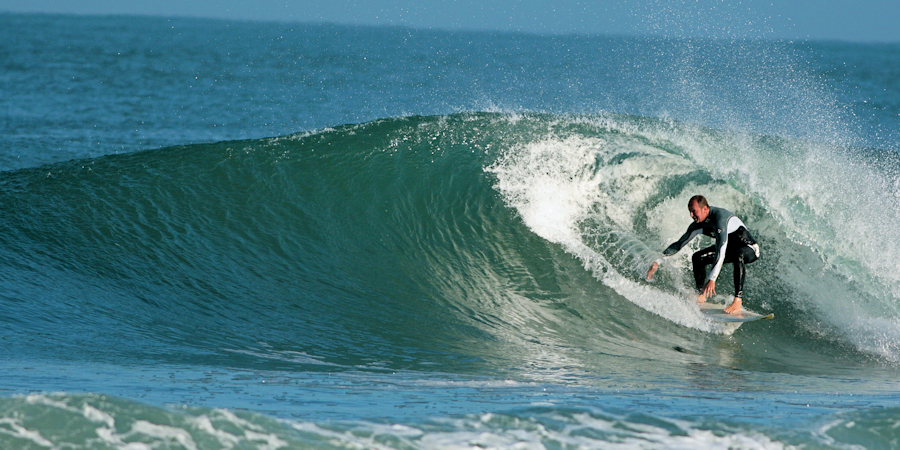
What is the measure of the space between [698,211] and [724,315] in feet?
3.24

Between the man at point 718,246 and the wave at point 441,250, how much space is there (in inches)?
13.8

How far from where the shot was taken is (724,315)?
6.70 meters

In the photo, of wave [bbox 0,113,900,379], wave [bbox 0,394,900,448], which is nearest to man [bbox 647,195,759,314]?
wave [bbox 0,113,900,379]

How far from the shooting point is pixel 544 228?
27.0 feet

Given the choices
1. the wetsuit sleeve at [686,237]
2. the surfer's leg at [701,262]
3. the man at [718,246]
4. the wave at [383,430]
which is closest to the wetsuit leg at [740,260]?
the man at [718,246]

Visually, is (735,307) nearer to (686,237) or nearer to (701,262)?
(701,262)

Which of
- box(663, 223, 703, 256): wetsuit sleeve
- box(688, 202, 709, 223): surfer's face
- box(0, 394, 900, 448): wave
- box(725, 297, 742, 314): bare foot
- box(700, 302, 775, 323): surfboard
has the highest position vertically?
box(688, 202, 709, 223): surfer's face

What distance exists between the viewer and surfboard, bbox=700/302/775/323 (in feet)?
21.7

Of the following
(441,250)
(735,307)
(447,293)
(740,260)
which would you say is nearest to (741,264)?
(740,260)

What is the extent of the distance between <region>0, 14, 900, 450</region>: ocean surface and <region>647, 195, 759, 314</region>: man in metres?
0.38

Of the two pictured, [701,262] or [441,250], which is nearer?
[701,262]

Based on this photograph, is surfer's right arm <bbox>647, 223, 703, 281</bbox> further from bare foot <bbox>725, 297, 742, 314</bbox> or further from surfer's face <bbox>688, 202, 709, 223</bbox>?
bare foot <bbox>725, 297, 742, 314</bbox>

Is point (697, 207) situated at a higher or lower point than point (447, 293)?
higher

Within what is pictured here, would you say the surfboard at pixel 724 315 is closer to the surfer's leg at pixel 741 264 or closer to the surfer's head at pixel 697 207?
the surfer's leg at pixel 741 264
